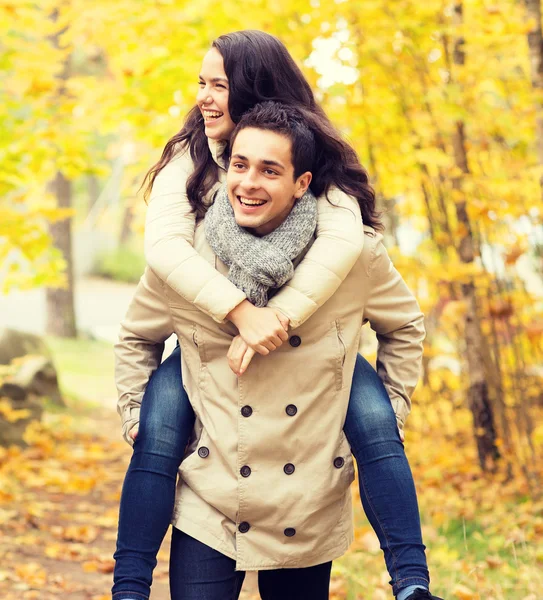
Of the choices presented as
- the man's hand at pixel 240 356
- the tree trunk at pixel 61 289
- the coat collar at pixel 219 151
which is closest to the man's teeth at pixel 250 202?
the coat collar at pixel 219 151

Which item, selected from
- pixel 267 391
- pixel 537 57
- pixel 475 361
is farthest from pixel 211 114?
pixel 475 361

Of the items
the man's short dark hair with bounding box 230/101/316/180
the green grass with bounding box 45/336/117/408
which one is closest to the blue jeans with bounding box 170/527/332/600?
the man's short dark hair with bounding box 230/101/316/180

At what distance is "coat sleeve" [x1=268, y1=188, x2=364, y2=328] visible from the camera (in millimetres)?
2164

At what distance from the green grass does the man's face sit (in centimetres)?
706

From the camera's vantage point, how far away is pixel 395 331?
2518mm

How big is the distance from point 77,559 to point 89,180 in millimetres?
21550

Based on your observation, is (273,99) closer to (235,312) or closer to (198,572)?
(235,312)

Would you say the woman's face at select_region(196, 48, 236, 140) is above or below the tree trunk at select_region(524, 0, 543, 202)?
below

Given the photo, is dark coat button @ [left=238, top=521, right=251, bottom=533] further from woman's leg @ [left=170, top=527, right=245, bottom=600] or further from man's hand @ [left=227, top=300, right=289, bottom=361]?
man's hand @ [left=227, top=300, right=289, bottom=361]

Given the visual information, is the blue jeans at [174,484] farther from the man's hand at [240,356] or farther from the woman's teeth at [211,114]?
the woman's teeth at [211,114]

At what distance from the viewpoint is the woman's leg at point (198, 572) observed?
7.39 feet

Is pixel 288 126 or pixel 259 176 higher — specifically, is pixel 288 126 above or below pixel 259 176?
above

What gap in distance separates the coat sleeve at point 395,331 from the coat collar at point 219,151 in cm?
50

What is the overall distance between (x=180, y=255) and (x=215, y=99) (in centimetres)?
49
